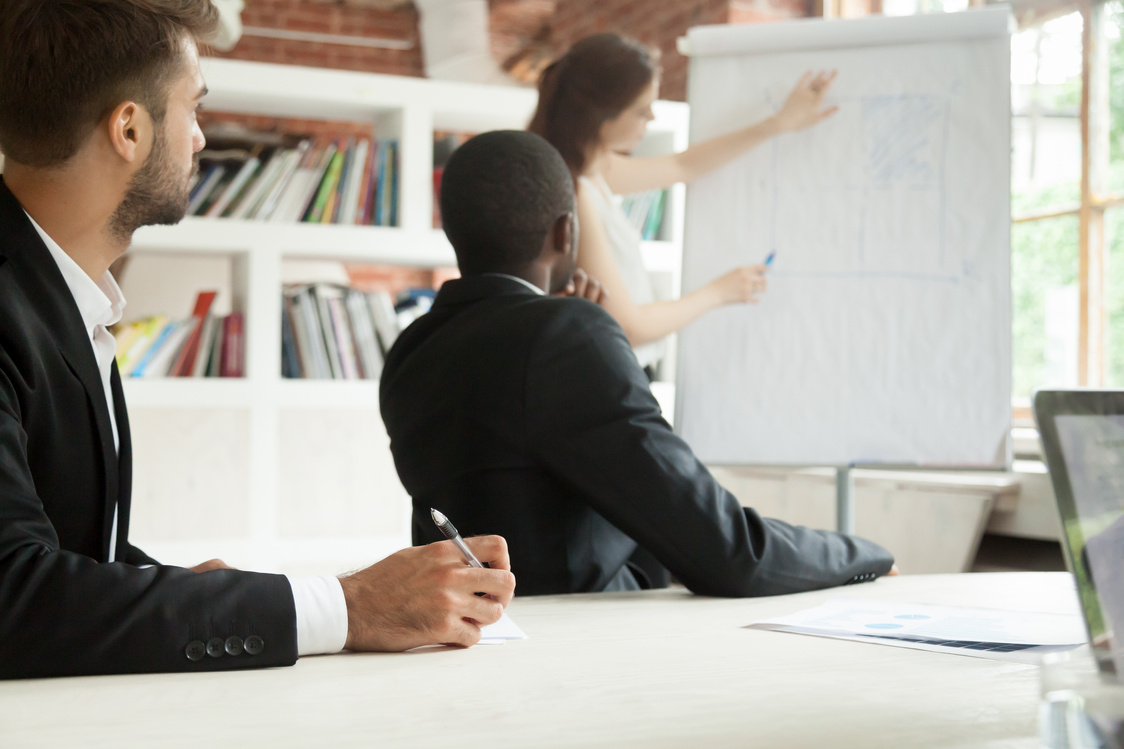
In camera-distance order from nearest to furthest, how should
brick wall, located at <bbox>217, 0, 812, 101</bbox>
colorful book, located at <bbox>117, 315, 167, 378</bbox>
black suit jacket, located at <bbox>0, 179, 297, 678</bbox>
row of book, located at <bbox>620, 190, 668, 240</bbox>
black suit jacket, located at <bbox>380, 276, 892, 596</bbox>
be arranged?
black suit jacket, located at <bbox>0, 179, 297, 678</bbox>
black suit jacket, located at <bbox>380, 276, 892, 596</bbox>
colorful book, located at <bbox>117, 315, 167, 378</bbox>
row of book, located at <bbox>620, 190, 668, 240</bbox>
brick wall, located at <bbox>217, 0, 812, 101</bbox>

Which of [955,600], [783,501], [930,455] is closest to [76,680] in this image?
[955,600]

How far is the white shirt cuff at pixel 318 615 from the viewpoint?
93 cm

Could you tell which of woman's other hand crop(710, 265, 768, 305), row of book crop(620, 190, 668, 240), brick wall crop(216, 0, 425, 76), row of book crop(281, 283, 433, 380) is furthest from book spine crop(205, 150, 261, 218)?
brick wall crop(216, 0, 425, 76)

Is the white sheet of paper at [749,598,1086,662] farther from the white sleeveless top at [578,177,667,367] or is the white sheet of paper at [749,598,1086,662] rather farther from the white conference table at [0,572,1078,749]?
the white sleeveless top at [578,177,667,367]

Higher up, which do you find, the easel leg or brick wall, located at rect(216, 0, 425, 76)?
brick wall, located at rect(216, 0, 425, 76)

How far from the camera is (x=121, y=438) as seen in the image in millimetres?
1197

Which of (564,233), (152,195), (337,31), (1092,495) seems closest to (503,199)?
(564,233)

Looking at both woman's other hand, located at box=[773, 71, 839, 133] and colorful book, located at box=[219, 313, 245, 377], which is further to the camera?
colorful book, located at box=[219, 313, 245, 377]

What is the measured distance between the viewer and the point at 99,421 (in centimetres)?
108

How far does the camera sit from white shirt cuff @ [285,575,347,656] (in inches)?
36.7

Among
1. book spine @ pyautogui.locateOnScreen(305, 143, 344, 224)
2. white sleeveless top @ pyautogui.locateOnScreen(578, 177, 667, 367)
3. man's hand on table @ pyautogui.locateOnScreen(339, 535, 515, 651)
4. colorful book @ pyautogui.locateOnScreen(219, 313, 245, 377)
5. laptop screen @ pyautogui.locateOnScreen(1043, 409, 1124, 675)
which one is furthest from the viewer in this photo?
book spine @ pyautogui.locateOnScreen(305, 143, 344, 224)

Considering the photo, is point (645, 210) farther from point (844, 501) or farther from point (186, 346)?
point (844, 501)

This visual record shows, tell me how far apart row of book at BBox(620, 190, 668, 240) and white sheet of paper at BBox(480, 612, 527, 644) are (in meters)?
2.56

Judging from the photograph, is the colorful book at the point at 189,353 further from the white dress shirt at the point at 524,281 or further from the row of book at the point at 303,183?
the white dress shirt at the point at 524,281
